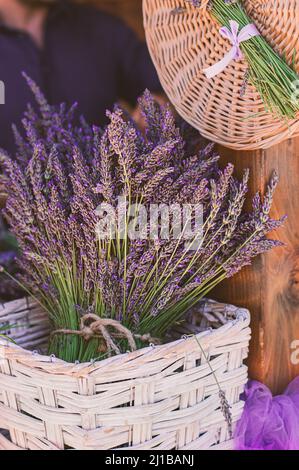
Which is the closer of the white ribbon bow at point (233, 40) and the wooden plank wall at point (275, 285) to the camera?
the white ribbon bow at point (233, 40)

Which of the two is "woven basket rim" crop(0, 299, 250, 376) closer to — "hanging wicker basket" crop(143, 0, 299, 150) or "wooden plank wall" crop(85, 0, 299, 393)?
"wooden plank wall" crop(85, 0, 299, 393)

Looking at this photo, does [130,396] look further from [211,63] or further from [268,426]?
[211,63]

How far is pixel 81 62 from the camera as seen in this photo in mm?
2086

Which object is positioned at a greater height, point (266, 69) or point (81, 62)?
point (81, 62)

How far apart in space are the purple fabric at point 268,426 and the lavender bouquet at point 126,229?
0.75 feet

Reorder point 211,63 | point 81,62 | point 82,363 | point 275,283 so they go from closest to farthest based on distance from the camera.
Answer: point 82,363
point 211,63
point 275,283
point 81,62

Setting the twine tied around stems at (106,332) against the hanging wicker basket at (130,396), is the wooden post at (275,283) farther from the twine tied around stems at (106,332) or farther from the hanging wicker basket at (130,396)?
the twine tied around stems at (106,332)

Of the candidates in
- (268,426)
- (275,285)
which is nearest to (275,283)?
(275,285)

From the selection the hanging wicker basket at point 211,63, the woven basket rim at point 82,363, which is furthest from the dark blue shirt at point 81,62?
the woven basket rim at point 82,363

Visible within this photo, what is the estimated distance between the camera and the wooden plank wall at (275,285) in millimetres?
1133

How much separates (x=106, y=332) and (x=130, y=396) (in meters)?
0.12

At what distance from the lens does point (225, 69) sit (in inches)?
40.5

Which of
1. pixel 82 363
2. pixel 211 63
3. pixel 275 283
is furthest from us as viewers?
pixel 275 283
